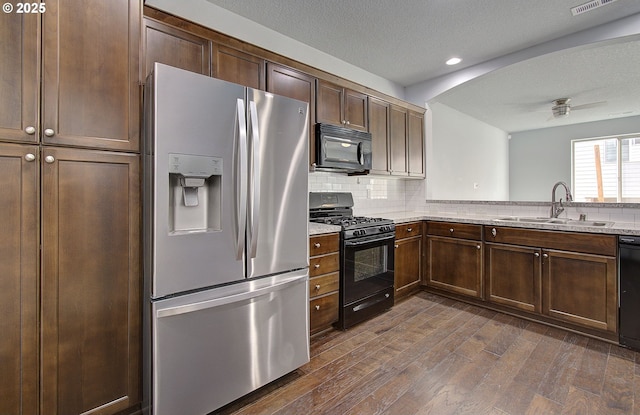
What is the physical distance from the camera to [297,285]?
2.02m

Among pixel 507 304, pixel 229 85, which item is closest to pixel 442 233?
pixel 507 304

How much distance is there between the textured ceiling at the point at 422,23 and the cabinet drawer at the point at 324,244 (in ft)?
6.19

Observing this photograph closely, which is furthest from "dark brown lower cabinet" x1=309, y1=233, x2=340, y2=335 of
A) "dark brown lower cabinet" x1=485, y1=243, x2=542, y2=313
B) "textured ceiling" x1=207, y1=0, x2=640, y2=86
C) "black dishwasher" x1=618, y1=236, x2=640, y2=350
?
"black dishwasher" x1=618, y1=236, x2=640, y2=350

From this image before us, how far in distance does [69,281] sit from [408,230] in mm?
2969

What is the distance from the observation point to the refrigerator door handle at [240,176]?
1.71 meters

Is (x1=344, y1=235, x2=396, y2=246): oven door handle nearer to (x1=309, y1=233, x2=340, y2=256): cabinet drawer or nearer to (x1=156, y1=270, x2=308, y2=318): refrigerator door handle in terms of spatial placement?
(x1=309, y1=233, x2=340, y2=256): cabinet drawer

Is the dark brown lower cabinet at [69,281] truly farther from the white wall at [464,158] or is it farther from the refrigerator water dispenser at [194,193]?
the white wall at [464,158]

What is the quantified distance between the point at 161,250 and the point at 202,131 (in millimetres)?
638

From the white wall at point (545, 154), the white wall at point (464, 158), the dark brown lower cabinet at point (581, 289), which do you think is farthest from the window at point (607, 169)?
the dark brown lower cabinet at point (581, 289)

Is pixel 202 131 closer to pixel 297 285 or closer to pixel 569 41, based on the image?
pixel 297 285

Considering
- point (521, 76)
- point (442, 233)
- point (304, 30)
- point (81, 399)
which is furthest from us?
point (521, 76)

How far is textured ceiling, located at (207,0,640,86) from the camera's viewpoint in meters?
2.47

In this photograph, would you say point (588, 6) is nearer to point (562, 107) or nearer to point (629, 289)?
point (629, 289)

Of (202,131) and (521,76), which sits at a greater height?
(521,76)
